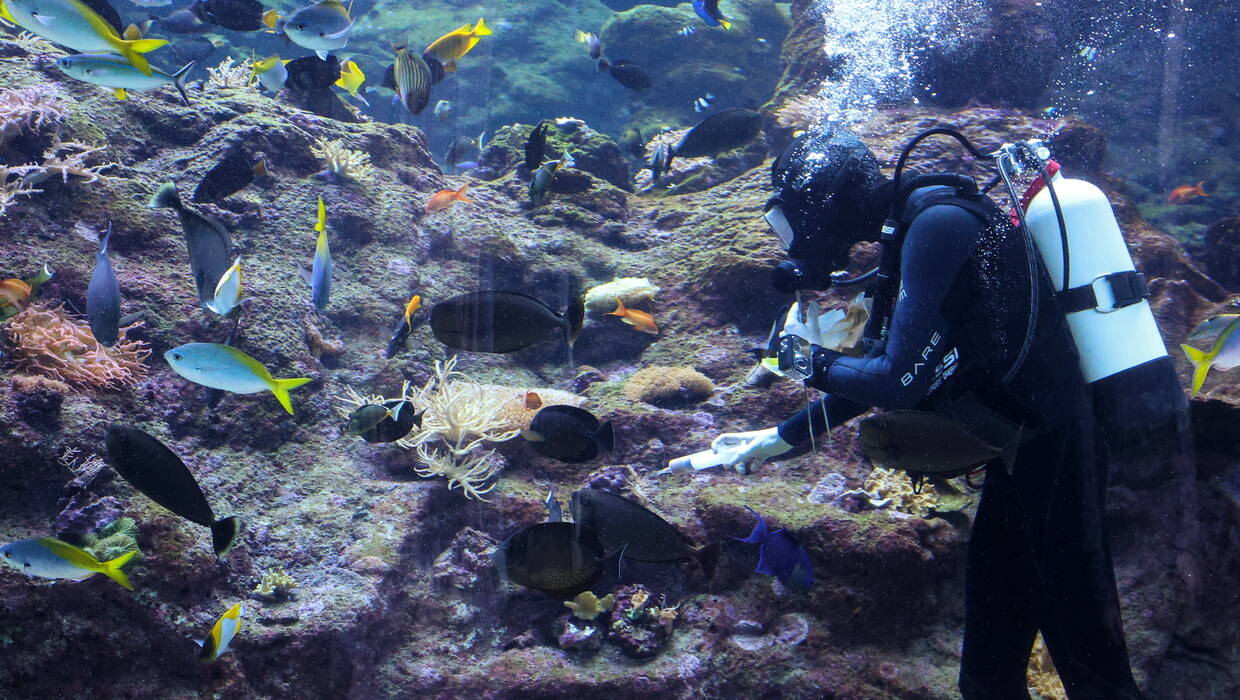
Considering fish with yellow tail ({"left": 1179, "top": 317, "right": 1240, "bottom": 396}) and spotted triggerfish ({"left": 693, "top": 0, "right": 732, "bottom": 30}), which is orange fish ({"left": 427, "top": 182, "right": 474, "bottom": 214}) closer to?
spotted triggerfish ({"left": 693, "top": 0, "right": 732, "bottom": 30})

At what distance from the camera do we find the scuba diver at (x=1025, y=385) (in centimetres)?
250

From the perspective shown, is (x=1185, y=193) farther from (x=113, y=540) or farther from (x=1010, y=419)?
(x=113, y=540)

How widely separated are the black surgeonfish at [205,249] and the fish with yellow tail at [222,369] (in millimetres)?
658

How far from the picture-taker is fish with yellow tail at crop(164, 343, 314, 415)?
233 cm

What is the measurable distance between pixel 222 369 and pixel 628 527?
184 cm

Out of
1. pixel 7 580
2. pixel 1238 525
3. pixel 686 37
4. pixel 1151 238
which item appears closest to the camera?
pixel 7 580

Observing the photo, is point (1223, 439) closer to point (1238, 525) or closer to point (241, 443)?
point (1238, 525)

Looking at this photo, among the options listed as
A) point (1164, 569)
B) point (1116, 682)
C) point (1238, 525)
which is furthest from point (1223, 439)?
point (1116, 682)

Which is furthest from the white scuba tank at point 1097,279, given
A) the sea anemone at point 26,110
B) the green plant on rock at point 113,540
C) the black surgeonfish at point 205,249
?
the sea anemone at point 26,110

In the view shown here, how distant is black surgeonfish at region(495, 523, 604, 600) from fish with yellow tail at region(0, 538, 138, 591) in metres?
1.36

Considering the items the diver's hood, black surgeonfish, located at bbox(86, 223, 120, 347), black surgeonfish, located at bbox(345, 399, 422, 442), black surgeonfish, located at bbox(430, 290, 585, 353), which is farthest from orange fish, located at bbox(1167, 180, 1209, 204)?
black surgeonfish, located at bbox(86, 223, 120, 347)

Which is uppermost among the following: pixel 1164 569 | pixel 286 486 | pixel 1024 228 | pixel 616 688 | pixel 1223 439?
pixel 1024 228

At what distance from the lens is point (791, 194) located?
3182mm

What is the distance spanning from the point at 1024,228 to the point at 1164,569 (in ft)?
7.13
